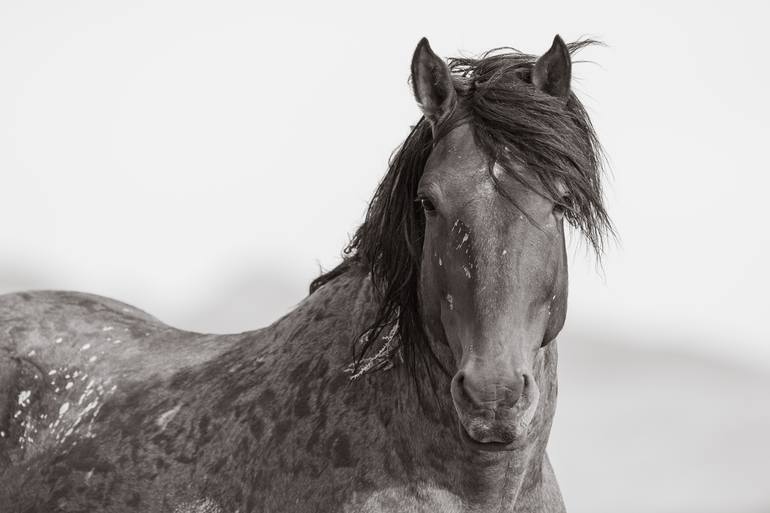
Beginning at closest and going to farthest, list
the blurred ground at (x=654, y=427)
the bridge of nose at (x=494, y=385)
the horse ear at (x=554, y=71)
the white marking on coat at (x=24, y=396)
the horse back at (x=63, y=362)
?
1. the bridge of nose at (x=494, y=385)
2. the horse ear at (x=554, y=71)
3. the horse back at (x=63, y=362)
4. the white marking on coat at (x=24, y=396)
5. the blurred ground at (x=654, y=427)

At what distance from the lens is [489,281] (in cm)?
505

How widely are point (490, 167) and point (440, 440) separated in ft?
4.10

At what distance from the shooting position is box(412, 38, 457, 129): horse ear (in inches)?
218

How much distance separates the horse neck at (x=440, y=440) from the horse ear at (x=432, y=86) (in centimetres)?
113

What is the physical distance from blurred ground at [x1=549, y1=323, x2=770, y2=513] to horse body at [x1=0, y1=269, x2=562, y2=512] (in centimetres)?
5645

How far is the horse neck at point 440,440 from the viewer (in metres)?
5.54

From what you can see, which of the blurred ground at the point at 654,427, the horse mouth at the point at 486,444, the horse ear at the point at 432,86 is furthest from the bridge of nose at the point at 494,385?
the blurred ground at the point at 654,427

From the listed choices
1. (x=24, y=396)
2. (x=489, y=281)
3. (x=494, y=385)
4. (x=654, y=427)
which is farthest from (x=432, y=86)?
(x=654, y=427)

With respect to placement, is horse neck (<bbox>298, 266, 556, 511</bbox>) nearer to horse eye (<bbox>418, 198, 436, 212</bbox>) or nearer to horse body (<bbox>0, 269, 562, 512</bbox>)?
horse body (<bbox>0, 269, 562, 512</bbox>)

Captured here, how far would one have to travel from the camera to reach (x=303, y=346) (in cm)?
627

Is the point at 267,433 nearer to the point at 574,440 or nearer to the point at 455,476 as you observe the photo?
the point at 455,476

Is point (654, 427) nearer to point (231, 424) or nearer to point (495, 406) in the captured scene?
point (231, 424)

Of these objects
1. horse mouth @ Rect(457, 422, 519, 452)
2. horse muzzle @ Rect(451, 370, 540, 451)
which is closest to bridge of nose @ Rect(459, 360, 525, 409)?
horse muzzle @ Rect(451, 370, 540, 451)

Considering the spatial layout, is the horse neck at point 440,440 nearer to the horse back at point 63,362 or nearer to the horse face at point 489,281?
the horse face at point 489,281
